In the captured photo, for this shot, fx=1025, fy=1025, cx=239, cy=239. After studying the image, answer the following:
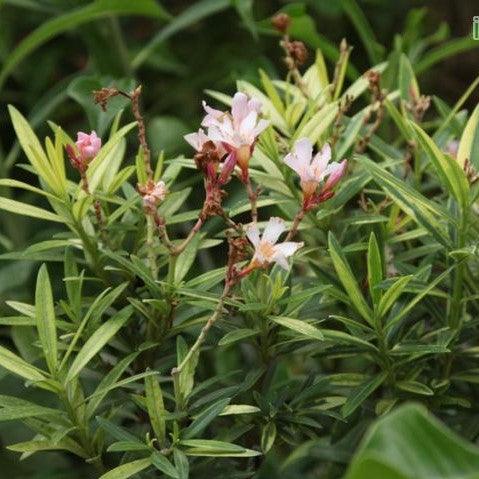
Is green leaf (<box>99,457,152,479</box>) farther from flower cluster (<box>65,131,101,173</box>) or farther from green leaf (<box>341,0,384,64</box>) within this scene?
green leaf (<box>341,0,384,64</box>)

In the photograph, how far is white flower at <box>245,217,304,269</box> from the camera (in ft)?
Answer: 2.45

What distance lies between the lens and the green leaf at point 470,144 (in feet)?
2.93

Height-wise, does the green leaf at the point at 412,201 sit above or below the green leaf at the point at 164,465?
above

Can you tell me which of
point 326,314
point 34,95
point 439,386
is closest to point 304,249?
point 326,314

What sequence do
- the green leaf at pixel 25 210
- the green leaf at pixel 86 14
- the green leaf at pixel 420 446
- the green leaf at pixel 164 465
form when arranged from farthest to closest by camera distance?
the green leaf at pixel 86 14 < the green leaf at pixel 25 210 < the green leaf at pixel 164 465 < the green leaf at pixel 420 446

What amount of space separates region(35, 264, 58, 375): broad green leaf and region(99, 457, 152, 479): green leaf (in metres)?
0.09

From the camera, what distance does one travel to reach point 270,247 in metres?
0.76

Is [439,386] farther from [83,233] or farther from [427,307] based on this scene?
[83,233]

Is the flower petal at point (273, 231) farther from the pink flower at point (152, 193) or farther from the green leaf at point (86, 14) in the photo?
the green leaf at point (86, 14)

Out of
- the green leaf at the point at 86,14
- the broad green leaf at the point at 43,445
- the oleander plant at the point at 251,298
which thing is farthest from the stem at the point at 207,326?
the green leaf at the point at 86,14

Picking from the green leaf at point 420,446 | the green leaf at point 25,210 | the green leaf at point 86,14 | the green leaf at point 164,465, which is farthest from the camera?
the green leaf at point 86,14

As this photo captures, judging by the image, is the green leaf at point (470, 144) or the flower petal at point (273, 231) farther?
the green leaf at point (470, 144)

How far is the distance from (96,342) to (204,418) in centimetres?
11

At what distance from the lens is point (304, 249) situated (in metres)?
0.91
